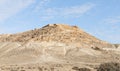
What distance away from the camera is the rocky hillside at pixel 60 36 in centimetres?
11094

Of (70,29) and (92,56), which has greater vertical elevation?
(70,29)

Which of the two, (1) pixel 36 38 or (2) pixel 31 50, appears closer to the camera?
(2) pixel 31 50

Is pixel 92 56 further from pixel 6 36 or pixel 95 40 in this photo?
pixel 6 36

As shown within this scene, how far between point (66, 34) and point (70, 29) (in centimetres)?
487

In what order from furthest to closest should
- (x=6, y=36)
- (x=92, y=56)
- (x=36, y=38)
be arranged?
(x=6, y=36) < (x=36, y=38) < (x=92, y=56)

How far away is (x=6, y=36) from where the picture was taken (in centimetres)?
12625

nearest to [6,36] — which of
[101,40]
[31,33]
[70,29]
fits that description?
[31,33]

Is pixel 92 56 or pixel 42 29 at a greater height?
pixel 42 29

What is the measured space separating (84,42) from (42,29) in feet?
43.6

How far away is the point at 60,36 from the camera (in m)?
112

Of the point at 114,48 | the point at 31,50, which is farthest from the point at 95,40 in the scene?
the point at 31,50

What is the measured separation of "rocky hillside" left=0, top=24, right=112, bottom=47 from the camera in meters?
111

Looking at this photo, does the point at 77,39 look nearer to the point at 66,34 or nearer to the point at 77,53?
the point at 66,34

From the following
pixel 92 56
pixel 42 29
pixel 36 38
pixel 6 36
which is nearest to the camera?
pixel 92 56
